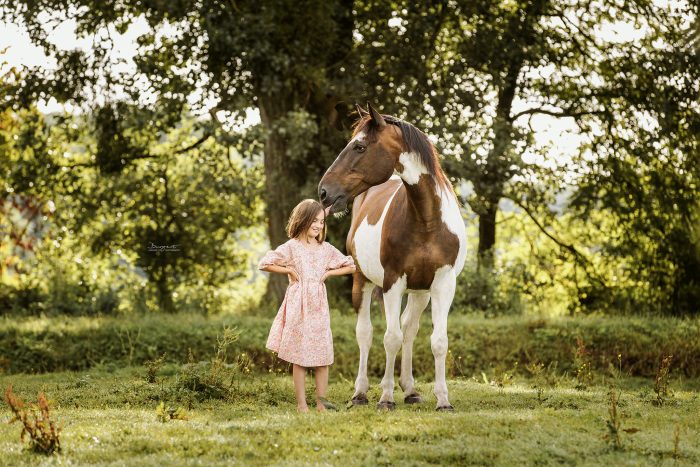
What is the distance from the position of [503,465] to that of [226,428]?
2.14 metres

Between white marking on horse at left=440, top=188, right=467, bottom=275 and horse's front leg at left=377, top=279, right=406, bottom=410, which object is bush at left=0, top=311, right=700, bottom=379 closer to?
horse's front leg at left=377, top=279, right=406, bottom=410

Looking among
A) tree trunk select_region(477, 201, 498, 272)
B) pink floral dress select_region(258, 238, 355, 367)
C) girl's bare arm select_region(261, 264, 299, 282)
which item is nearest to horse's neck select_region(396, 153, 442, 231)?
pink floral dress select_region(258, 238, 355, 367)

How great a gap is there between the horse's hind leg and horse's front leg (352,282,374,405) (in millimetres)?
380

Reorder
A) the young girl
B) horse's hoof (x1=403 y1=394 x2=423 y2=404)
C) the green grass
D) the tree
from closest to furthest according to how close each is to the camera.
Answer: the green grass < the young girl < horse's hoof (x1=403 y1=394 x2=423 y2=404) < the tree

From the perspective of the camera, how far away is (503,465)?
5.69 meters

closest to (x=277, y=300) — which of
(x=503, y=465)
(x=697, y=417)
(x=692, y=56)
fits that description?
(x=692, y=56)

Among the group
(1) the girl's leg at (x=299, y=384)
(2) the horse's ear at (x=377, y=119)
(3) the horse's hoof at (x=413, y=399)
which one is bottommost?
(3) the horse's hoof at (x=413, y=399)

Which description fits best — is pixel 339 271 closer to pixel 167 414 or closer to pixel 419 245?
pixel 419 245

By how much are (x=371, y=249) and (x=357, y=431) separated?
2.56m

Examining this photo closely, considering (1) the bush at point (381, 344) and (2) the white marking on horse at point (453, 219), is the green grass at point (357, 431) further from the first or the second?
(1) the bush at point (381, 344)

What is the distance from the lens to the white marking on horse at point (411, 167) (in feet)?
25.3

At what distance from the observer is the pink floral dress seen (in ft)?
25.5

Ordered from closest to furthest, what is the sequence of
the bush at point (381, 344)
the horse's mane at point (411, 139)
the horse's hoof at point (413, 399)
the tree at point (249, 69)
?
the horse's mane at point (411, 139) → the horse's hoof at point (413, 399) → the bush at point (381, 344) → the tree at point (249, 69)

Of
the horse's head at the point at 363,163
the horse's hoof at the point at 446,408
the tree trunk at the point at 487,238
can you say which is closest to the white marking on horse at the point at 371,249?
the horse's head at the point at 363,163
